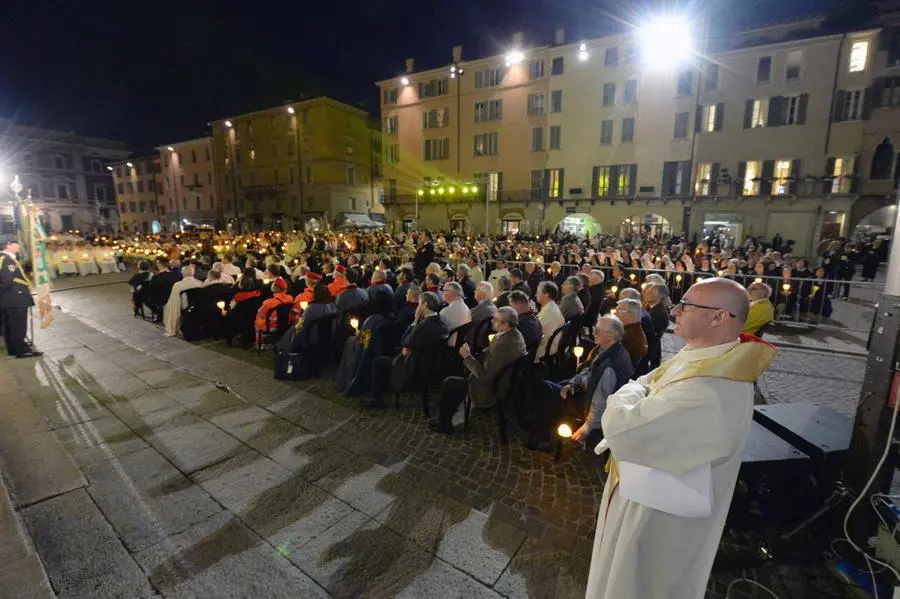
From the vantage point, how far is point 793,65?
2314 centimetres

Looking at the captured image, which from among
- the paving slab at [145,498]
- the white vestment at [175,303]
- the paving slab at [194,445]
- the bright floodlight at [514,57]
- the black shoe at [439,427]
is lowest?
the paving slab at [145,498]

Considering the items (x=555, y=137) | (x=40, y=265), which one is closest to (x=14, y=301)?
(x=40, y=265)

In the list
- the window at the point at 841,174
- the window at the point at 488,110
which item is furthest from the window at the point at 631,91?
the window at the point at 841,174

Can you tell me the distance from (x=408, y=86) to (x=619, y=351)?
36.5 meters

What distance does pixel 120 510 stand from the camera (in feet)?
10.7

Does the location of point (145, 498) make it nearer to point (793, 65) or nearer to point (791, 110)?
point (791, 110)

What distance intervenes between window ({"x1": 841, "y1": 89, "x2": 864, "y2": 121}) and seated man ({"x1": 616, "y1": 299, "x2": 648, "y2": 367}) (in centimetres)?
2834

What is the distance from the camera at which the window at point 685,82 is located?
25.1 m

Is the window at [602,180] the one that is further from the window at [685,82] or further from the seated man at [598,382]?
the seated man at [598,382]

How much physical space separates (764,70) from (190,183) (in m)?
55.3

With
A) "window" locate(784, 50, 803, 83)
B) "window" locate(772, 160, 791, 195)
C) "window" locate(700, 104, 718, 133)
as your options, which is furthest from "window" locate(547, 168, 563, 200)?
"window" locate(784, 50, 803, 83)

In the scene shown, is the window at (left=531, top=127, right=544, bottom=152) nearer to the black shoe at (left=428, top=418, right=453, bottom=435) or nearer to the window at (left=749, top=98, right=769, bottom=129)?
the window at (left=749, top=98, right=769, bottom=129)

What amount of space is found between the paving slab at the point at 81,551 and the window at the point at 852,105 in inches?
1277

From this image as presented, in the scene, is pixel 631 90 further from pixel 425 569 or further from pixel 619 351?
pixel 425 569
